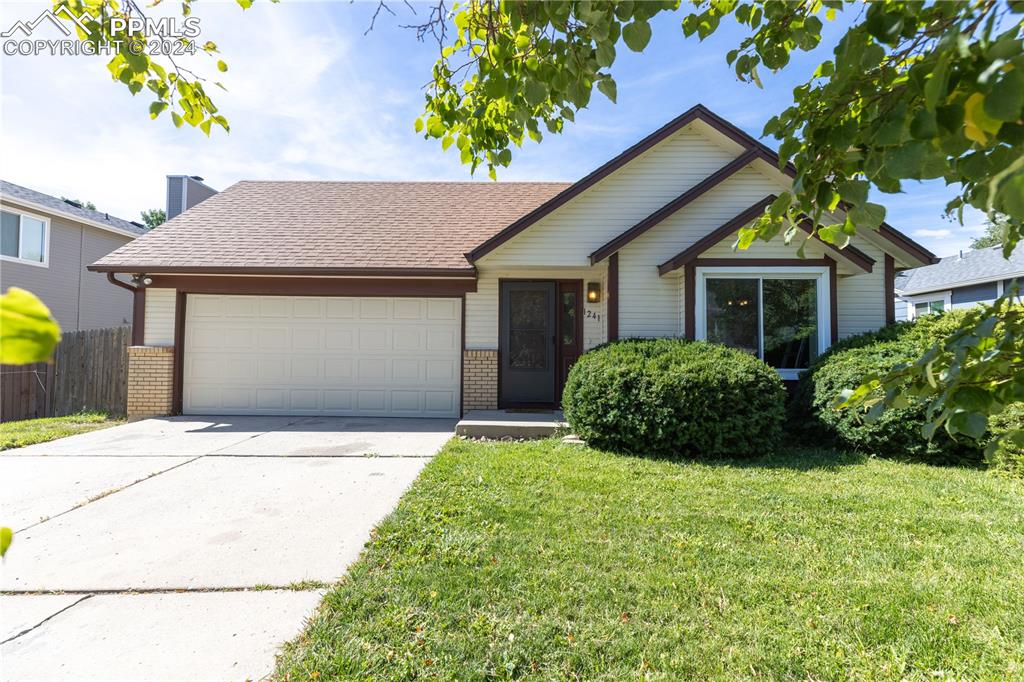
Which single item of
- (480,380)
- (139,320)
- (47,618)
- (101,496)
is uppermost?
(139,320)

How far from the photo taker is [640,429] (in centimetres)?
594

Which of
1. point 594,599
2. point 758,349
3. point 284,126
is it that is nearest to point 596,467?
point 594,599

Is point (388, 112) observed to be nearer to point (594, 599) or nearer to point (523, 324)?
point (594, 599)

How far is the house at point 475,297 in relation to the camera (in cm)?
806

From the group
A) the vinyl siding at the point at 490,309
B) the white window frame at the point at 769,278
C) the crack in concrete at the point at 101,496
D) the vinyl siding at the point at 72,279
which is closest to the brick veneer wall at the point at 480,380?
the vinyl siding at the point at 490,309

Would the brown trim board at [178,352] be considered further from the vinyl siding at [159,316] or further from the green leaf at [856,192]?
the green leaf at [856,192]

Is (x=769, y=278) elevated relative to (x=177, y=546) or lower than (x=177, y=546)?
elevated

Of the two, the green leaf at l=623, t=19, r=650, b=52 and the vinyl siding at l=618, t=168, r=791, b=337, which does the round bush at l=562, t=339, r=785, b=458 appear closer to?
the vinyl siding at l=618, t=168, r=791, b=337

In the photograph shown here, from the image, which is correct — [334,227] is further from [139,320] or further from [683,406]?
[683,406]

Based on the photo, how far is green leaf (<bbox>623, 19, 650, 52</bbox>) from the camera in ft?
5.06

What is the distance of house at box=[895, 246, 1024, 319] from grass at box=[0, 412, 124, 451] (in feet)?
75.1

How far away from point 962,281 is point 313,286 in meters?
25.1

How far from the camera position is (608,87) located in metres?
1.81

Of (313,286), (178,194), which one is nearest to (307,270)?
(313,286)
